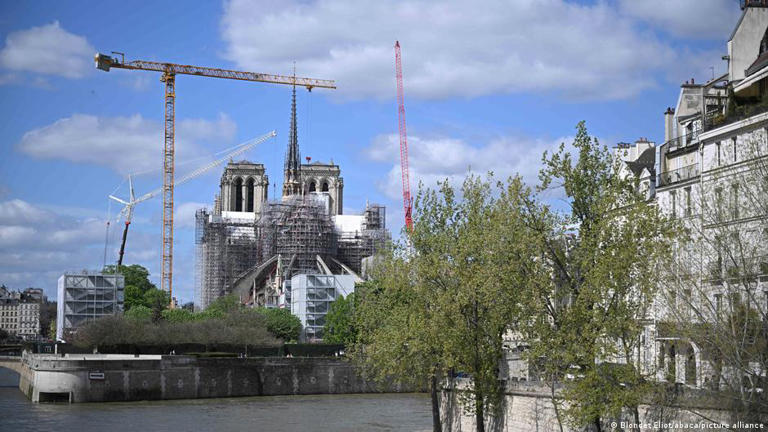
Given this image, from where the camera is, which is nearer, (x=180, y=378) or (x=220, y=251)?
(x=180, y=378)

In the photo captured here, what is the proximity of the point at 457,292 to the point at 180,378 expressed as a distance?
4108 centimetres

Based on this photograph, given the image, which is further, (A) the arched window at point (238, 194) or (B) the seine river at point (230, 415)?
(A) the arched window at point (238, 194)

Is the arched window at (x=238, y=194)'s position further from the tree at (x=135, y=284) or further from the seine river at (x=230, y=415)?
the seine river at (x=230, y=415)

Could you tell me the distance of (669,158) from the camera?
42.6m

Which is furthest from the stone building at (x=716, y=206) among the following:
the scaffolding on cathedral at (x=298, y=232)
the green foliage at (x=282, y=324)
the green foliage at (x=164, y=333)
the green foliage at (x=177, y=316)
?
the scaffolding on cathedral at (x=298, y=232)

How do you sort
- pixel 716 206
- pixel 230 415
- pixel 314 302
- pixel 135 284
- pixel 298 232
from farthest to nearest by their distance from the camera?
pixel 298 232
pixel 135 284
pixel 314 302
pixel 230 415
pixel 716 206

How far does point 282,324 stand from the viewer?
111 m

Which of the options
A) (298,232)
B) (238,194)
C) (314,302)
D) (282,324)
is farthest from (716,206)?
(238,194)

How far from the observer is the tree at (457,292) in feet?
115

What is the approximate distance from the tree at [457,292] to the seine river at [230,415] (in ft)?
28.3

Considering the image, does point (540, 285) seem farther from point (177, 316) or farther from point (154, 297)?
point (154, 297)

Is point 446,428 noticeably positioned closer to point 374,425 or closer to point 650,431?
point 374,425

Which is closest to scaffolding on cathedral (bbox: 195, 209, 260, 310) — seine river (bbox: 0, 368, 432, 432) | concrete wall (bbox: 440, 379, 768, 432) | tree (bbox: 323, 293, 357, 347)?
tree (bbox: 323, 293, 357, 347)

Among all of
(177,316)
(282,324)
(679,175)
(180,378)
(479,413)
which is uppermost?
(679,175)
